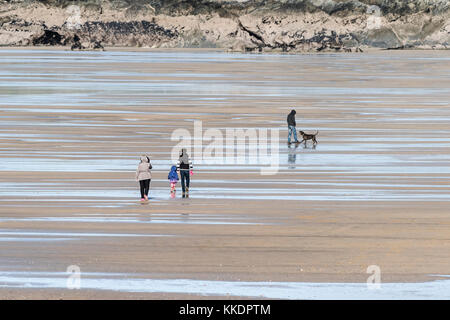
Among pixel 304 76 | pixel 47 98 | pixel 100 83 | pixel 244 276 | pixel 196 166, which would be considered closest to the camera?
pixel 244 276

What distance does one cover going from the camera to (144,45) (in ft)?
554

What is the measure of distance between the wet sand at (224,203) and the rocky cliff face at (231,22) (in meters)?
125

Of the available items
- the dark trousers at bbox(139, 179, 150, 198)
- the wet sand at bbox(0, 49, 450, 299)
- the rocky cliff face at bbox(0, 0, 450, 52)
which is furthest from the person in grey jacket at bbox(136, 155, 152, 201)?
the rocky cliff face at bbox(0, 0, 450, 52)

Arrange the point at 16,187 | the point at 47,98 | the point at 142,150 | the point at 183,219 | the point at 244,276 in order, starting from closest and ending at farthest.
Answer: the point at 244,276
the point at 183,219
the point at 16,187
the point at 142,150
the point at 47,98

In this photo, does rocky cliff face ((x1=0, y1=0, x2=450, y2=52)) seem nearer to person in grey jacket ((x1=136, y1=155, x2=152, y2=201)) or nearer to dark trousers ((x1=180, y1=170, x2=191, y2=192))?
dark trousers ((x1=180, y1=170, x2=191, y2=192))

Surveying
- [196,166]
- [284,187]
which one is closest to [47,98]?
[196,166]

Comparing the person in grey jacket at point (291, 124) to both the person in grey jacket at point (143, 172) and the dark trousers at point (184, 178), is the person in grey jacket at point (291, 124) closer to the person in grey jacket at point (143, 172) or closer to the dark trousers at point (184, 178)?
the dark trousers at point (184, 178)

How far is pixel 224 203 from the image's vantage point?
1748cm

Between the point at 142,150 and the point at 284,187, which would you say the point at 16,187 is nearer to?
the point at 284,187

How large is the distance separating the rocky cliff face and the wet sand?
12516 cm

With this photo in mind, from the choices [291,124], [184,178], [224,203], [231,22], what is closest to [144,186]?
[184,178]

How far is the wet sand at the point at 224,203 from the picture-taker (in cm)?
1297

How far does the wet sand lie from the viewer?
42.5 feet

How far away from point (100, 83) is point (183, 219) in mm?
40257
